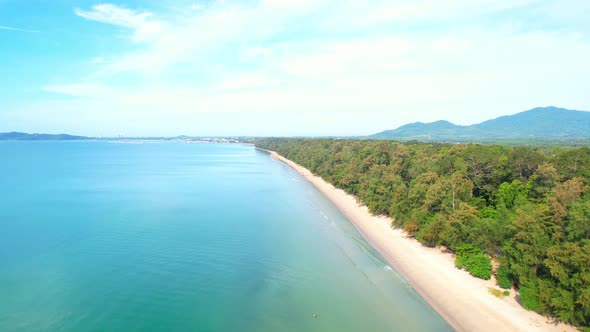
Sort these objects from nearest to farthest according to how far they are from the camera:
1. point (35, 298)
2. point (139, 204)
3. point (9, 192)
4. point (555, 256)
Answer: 1. point (555, 256)
2. point (35, 298)
3. point (139, 204)
4. point (9, 192)

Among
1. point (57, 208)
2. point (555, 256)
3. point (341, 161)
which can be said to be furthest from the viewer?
point (341, 161)

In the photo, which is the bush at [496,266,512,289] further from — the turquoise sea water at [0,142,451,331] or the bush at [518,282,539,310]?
the turquoise sea water at [0,142,451,331]

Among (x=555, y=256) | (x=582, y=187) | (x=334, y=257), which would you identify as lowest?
(x=334, y=257)

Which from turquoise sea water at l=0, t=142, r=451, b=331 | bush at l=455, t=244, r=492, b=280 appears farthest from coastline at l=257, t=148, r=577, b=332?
turquoise sea water at l=0, t=142, r=451, b=331

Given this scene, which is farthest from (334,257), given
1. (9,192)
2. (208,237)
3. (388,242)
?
(9,192)

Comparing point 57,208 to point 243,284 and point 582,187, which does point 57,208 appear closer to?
point 243,284

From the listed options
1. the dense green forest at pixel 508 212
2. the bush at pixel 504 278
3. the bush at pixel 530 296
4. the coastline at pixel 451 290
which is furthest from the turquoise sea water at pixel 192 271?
the dense green forest at pixel 508 212
